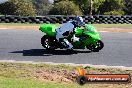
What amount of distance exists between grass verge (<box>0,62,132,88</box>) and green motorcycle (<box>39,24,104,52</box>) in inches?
111

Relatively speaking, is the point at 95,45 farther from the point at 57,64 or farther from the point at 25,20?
the point at 25,20

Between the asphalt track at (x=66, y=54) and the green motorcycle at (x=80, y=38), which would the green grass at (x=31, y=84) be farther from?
the green motorcycle at (x=80, y=38)

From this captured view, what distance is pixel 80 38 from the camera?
1534 centimetres

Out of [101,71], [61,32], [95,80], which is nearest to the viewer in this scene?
[95,80]

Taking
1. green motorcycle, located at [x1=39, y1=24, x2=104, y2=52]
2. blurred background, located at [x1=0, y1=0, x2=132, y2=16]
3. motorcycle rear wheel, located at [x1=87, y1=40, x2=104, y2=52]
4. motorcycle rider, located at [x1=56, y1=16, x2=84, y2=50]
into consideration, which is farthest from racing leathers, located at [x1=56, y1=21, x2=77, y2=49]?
blurred background, located at [x1=0, y1=0, x2=132, y2=16]

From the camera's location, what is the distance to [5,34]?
21.0 metres

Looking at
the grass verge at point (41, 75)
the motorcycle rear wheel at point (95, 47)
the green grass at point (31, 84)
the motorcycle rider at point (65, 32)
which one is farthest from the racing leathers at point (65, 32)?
the green grass at point (31, 84)

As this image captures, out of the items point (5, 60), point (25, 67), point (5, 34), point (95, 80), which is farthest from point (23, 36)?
point (95, 80)

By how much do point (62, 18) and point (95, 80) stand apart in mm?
24290

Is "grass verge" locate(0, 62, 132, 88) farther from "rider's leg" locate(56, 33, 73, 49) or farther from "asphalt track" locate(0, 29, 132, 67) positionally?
"rider's leg" locate(56, 33, 73, 49)

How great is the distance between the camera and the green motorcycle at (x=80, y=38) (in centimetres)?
1527

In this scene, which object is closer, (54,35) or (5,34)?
(54,35)

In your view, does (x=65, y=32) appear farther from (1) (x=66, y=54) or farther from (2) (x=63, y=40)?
(1) (x=66, y=54)

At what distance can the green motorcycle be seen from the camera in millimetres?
15266
